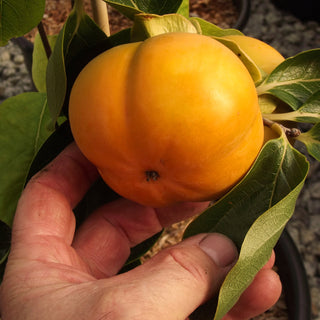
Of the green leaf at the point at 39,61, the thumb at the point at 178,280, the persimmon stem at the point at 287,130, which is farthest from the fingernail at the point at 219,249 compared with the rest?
the green leaf at the point at 39,61

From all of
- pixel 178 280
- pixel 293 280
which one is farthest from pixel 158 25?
pixel 293 280

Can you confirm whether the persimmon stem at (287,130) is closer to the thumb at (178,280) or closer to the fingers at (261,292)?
the thumb at (178,280)

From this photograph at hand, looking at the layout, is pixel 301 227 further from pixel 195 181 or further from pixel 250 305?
pixel 195 181

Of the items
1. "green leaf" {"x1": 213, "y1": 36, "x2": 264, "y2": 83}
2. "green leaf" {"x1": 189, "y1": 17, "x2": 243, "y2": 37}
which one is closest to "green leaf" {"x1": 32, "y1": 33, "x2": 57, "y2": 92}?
"green leaf" {"x1": 189, "y1": 17, "x2": 243, "y2": 37}

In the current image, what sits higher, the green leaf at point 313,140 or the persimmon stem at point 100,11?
the persimmon stem at point 100,11

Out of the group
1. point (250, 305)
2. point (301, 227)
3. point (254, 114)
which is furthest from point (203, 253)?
point (301, 227)

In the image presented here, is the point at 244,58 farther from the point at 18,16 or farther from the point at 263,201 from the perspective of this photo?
the point at 18,16
